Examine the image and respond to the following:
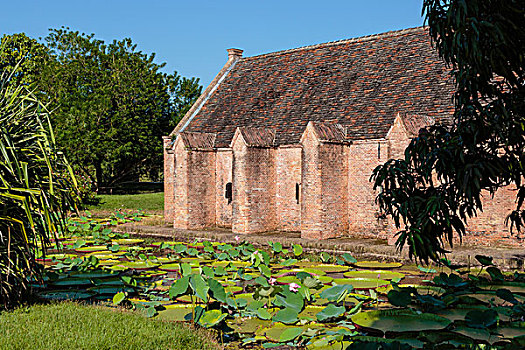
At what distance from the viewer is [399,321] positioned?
829cm

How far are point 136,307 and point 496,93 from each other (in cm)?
707

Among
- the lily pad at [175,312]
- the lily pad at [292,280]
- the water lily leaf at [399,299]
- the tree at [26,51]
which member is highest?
the tree at [26,51]

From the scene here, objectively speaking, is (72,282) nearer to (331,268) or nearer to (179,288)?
(179,288)

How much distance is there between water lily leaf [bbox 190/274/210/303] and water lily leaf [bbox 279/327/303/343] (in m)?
1.62

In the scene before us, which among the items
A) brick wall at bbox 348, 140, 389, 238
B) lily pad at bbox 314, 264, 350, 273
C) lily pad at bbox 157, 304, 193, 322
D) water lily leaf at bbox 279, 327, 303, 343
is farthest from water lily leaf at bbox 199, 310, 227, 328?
brick wall at bbox 348, 140, 389, 238

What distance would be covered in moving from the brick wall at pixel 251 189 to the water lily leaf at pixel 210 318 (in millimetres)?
14134

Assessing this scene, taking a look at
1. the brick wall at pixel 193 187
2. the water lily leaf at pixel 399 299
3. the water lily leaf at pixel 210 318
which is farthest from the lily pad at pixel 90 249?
the water lily leaf at pixel 399 299

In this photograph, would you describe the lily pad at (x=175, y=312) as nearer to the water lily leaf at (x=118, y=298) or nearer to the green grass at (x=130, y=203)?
the water lily leaf at (x=118, y=298)

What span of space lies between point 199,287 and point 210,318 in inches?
31.0

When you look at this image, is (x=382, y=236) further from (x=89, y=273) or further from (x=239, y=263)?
(x=89, y=273)

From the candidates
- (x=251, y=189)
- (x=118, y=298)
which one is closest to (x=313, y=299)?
(x=118, y=298)

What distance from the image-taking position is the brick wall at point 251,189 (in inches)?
916

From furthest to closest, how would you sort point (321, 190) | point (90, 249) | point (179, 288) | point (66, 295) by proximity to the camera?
point (321, 190) < point (90, 249) < point (66, 295) < point (179, 288)

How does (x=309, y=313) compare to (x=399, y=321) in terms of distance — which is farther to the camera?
(x=309, y=313)
